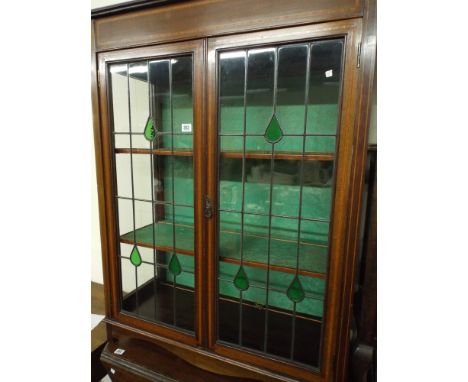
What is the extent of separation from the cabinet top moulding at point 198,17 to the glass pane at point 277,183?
8 cm

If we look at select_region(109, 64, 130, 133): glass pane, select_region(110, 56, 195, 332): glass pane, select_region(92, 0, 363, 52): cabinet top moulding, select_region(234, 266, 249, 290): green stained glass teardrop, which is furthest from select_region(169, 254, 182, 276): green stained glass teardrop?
select_region(92, 0, 363, 52): cabinet top moulding

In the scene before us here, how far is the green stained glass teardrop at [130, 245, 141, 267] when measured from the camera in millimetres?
1287

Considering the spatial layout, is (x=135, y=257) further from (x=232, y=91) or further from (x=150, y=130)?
(x=232, y=91)

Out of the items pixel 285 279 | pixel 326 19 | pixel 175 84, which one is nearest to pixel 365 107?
pixel 326 19

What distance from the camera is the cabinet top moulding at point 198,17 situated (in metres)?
0.80

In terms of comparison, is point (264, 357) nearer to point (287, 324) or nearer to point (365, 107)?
point (287, 324)

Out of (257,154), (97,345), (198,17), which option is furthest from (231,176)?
(97,345)

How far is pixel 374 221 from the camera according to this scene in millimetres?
976

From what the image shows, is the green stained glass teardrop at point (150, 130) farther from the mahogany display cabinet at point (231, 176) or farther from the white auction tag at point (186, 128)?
the white auction tag at point (186, 128)

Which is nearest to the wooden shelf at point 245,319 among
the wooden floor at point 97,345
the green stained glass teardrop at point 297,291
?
the green stained glass teardrop at point 297,291

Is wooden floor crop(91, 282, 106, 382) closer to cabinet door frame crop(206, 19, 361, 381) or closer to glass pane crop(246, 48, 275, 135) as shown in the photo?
cabinet door frame crop(206, 19, 361, 381)

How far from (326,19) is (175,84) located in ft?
1.96

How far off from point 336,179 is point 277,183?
1.11ft

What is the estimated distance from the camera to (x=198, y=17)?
0.93 metres
